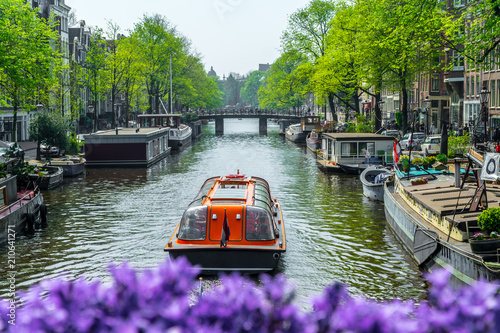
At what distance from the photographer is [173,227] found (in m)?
24.8

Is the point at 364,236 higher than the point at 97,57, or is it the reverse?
the point at 97,57

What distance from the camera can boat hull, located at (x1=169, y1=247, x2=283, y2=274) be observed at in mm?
16828

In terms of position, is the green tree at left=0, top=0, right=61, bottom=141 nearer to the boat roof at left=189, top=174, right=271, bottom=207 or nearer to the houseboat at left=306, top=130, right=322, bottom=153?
the boat roof at left=189, top=174, right=271, bottom=207

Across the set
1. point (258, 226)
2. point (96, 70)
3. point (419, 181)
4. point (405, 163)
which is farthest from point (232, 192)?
point (96, 70)

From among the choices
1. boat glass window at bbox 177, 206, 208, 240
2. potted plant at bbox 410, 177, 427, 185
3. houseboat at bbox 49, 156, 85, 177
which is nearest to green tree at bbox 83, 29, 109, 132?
houseboat at bbox 49, 156, 85, 177

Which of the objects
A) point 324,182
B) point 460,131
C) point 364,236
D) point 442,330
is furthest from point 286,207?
point 460,131

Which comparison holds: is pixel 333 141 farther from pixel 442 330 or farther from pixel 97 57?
pixel 442 330

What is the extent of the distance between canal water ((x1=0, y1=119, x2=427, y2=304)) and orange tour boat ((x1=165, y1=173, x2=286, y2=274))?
86cm

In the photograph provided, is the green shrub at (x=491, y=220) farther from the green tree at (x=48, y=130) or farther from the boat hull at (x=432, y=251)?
the green tree at (x=48, y=130)

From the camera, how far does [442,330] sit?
2562 millimetres

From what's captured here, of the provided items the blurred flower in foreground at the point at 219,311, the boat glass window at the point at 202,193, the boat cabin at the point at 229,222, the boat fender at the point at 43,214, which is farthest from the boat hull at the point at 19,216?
the blurred flower in foreground at the point at 219,311

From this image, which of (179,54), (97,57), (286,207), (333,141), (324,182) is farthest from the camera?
(179,54)

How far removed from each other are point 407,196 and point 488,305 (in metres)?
21.8

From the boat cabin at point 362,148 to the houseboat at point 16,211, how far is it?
882 inches
